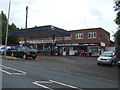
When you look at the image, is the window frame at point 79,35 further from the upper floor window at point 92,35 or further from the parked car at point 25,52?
the parked car at point 25,52

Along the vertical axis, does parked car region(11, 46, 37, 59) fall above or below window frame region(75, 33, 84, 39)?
below

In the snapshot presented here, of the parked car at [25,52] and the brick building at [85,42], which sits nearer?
the parked car at [25,52]

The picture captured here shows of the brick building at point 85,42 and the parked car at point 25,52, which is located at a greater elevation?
the brick building at point 85,42

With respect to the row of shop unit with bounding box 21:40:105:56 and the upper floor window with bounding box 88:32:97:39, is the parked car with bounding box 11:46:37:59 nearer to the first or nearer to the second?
the row of shop unit with bounding box 21:40:105:56

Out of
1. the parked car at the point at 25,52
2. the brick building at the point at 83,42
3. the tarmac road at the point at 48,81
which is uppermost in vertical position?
the brick building at the point at 83,42

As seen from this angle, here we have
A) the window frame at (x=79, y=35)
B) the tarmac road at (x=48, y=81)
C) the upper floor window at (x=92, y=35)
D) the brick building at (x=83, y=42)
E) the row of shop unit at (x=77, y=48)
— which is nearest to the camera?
the tarmac road at (x=48, y=81)

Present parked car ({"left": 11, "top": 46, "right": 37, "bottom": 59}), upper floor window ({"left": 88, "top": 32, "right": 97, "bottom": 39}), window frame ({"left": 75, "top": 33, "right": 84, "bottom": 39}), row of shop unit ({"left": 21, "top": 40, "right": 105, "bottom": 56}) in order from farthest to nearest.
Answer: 1. window frame ({"left": 75, "top": 33, "right": 84, "bottom": 39})
2. upper floor window ({"left": 88, "top": 32, "right": 97, "bottom": 39})
3. row of shop unit ({"left": 21, "top": 40, "right": 105, "bottom": 56})
4. parked car ({"left": 11, "top": 46, "right": 37, "bottom": 59})

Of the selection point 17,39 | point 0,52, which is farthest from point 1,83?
point 17,39

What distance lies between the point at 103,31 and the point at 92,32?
11.9 ft

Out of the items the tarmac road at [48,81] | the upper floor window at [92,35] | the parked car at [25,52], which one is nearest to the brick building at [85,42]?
the upper floor window at [92,35]

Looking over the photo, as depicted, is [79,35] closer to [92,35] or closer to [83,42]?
[83,42]

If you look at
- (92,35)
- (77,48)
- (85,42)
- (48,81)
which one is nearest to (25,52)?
(48,81)

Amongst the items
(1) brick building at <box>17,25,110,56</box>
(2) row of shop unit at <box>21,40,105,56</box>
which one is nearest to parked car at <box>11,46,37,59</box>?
(1) brick building at <box>17,25,110,56</box>

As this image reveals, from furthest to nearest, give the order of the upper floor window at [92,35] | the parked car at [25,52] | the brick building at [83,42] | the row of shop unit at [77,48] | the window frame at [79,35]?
A: the window frame at [79,35] < the upper floor window at [92,35] < the brick building at [83,42] < the row of shop unit at [77,48] < the parked car at [25,52]
